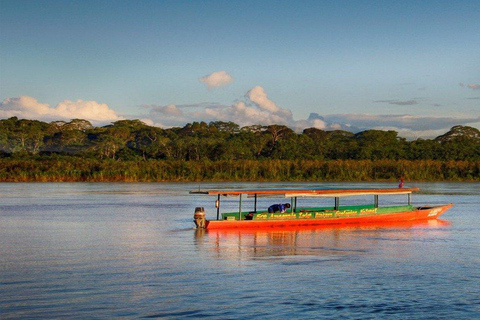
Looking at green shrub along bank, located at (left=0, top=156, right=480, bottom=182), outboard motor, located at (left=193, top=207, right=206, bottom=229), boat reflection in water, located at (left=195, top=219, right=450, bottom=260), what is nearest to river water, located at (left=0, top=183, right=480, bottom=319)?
boat reflection in water, located at (left=195, top=219, right=450, bottom=260)

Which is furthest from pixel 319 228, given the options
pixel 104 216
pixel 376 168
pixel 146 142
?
pixel 146 142

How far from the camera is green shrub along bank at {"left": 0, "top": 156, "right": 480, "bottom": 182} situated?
62.0m

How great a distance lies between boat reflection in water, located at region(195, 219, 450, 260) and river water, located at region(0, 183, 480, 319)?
1.3 inches

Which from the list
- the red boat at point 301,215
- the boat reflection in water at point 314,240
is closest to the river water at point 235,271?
the boat reflection in water at point 314,240

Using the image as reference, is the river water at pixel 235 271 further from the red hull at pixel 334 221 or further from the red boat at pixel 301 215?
the red boat at pixel 301 215

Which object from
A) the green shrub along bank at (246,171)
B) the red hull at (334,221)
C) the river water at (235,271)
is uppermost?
the green shrub along bank at (246,171)

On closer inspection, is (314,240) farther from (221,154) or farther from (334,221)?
(221,154)

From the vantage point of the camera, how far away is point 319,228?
A: 23625 mm

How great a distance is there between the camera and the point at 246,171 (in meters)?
63.4

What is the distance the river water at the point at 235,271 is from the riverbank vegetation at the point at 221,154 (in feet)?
123

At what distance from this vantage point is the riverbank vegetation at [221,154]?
205ft

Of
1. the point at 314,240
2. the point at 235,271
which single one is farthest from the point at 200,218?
the point at 235,271

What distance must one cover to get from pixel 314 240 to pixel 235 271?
19.6 feet

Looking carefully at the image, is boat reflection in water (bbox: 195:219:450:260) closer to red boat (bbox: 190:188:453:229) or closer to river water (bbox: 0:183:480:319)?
river water (bbox: 0:183:480:319)
